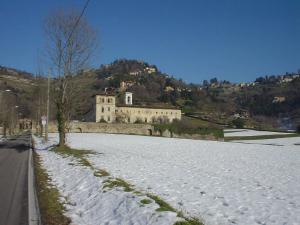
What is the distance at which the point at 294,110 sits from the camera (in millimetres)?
189750

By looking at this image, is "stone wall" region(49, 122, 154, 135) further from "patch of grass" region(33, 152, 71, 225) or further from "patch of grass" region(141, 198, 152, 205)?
"patch of grass" region(141, 198, 152, 205)

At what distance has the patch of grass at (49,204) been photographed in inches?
355

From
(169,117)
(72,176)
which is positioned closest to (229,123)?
(169,117)

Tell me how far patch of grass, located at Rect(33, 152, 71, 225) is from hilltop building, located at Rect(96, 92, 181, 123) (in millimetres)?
120312

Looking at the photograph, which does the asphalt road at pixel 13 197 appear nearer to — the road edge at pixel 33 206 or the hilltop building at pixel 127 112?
the road edge at pixel 33 206

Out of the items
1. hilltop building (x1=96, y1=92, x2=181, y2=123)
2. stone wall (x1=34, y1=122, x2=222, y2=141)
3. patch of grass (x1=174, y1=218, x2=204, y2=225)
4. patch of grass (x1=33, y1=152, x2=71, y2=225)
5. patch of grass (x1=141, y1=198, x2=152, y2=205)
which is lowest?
patch of grass (x1=33, y1=152, x2=71, y2=225)

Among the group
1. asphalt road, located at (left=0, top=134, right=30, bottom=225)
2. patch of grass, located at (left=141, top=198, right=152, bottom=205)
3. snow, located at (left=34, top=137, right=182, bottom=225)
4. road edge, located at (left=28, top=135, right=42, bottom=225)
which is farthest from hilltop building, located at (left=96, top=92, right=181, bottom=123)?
patch of grass, located at (left=141, top=198, right=152, bottom=205)

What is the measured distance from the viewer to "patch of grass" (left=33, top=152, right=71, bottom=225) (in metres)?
9.01

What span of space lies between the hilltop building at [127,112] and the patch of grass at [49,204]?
12031 centimetres

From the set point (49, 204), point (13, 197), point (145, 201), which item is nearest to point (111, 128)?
point (13, 197)

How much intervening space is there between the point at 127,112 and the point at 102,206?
141066mm

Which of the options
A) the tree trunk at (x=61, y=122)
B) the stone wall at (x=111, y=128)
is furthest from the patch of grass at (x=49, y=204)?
the stone wall at (x=111, y=128)

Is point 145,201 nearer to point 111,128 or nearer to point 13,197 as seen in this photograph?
point 13,197

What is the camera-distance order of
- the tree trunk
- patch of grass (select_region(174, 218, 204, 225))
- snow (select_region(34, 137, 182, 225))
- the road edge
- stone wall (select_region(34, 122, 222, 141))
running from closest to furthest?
patch of grass (select_region(174, 218, 204, 225)) → snow (select_region(34, 137, 182, 225)) → the road edge → the tree trunk → stone wall (select_region(34, 122, 222, 141))
